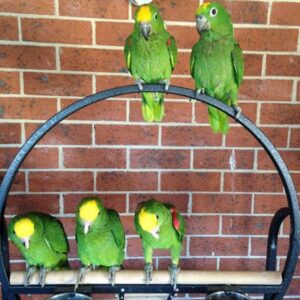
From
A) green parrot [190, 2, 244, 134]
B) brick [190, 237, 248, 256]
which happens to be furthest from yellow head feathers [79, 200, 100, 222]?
brick [190, 237, 248, 256]

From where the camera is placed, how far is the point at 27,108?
1.32 metres

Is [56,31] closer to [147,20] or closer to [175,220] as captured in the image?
[147,20]

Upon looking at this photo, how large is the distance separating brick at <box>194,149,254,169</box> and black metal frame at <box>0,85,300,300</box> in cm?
41

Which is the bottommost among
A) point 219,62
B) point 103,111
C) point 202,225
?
point 202,225

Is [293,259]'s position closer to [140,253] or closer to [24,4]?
[140,253]

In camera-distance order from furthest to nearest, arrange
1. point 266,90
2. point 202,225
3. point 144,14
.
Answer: point 202,225, point 266,90, point 144,14

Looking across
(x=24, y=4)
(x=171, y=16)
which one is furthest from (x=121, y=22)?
(x=24, y=4)

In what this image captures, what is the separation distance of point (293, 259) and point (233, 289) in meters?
0.15

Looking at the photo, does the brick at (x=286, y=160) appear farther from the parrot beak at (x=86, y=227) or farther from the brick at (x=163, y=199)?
the parrot beak at (x=86, y=227)

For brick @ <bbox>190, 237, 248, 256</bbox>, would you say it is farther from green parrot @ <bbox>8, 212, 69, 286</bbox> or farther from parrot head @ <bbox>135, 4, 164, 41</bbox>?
parrot head @ <bbox>135, 4, 164, 41</bbox>

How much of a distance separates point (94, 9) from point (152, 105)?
42 centimetres

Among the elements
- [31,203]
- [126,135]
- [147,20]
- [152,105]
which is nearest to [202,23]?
[147,20]

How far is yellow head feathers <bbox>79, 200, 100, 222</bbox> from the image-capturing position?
3.17 feet

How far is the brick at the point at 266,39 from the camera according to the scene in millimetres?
1315
